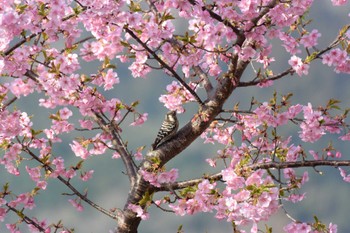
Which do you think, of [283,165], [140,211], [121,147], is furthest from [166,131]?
[283,165]

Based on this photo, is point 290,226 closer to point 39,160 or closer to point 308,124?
point 308,124

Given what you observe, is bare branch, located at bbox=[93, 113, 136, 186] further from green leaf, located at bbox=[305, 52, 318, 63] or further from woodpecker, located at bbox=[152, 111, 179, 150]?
green leaf, located at bbox=[305, 52, 318, 63]

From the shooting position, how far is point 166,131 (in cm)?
Result: 762

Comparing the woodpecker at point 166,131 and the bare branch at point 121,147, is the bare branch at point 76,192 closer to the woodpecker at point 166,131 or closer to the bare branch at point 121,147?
the bare branch at point 121,147

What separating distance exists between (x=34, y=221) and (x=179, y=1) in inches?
166

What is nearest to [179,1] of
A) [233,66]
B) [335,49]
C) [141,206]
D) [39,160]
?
[233,66]

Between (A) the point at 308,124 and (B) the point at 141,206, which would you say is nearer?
(A) the point at 308,124

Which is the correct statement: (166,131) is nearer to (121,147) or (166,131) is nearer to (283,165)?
(121,147)

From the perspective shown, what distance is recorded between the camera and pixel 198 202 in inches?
241

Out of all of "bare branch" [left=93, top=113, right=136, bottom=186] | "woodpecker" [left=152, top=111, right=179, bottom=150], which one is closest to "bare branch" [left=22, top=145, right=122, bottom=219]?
"bare branch" [left=93, top=113, right=136, bottom=186]

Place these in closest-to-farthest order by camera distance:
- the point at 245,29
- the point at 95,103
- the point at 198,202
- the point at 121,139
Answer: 1. the point at 198,202
2. the point at 245,29
3. the point at 95,103
4. the point at 121,139

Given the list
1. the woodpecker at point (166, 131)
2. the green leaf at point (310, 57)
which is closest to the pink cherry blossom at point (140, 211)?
the woodpecker at point (166, 131)

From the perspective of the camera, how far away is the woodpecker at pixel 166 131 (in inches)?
300

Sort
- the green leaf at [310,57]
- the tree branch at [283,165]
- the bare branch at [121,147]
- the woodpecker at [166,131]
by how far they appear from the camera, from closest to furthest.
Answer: the green leaf at [310,57] < the tree branch at [283,165] < the woodpecker at [166,131] < the bare branch at [121,147]
